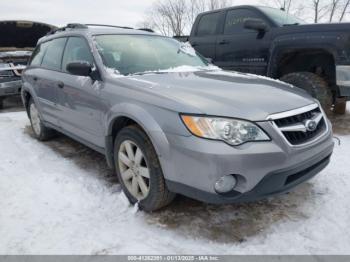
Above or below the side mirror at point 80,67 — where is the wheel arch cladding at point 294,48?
below

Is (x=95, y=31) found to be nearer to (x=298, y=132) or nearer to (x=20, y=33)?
(x=298, y=132)

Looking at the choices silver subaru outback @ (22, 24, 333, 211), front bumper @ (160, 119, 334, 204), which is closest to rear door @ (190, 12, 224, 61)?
silver subaru outback @ (22, 24, 333, 211)

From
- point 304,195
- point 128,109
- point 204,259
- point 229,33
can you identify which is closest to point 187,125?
point 128,109

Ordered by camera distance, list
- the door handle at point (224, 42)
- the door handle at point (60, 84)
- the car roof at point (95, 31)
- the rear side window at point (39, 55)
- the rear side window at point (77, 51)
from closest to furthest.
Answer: the rear side window at point (77, 51), the car roof at point (95, 31), the door handle at point (60, 84), the rear side window at point (39, 55), the door handle at point (224, 42)

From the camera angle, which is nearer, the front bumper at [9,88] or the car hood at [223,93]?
the car hood at [223,93]

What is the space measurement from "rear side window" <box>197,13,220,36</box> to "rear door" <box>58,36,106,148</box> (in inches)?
133

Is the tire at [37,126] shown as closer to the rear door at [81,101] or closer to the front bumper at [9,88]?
the rear door at [81,101]

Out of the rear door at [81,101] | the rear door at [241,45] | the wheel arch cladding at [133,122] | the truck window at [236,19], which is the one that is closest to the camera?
the wheel arch cladding at [133,122]

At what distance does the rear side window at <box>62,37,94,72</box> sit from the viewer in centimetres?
357

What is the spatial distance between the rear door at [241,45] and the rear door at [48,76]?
3118 mm

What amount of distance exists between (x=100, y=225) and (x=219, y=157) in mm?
1193

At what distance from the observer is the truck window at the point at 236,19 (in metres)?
6.00

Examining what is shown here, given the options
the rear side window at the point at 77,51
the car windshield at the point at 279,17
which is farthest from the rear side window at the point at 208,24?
the rear side window at the point at 77,51

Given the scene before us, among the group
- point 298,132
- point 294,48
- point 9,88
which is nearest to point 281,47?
point 294,48
